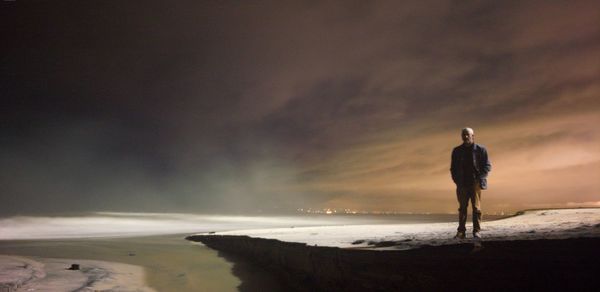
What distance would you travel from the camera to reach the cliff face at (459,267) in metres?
5.27

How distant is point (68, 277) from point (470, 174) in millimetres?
12168

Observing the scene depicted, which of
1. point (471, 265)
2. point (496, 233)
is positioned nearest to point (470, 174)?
point (496, 233)

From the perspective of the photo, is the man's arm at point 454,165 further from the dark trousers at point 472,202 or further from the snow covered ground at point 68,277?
the snow covered ground at point 68,277

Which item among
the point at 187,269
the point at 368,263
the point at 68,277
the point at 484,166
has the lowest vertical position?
the point at 187,269

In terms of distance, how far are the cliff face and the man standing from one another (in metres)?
1.96

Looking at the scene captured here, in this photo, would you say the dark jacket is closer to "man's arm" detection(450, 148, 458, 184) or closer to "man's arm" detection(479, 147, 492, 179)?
"man's arm" detection(479, 147, 492, 179)

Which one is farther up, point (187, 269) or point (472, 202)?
point (472, 202)

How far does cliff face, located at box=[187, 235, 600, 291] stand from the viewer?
5.27 metres

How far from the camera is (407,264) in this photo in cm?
718

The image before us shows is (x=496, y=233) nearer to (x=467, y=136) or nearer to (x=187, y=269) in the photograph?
(x=467, y=136)

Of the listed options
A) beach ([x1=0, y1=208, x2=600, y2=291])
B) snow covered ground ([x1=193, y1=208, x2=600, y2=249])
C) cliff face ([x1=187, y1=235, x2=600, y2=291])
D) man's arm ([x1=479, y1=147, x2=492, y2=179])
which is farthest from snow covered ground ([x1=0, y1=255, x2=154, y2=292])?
man's arm ([x1=479, y1=147, x2=492, y2=179])

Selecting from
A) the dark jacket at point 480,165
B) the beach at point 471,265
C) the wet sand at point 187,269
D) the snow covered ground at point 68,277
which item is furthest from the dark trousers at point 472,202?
the snow covered ground at point 68,277

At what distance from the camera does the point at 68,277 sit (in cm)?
1251

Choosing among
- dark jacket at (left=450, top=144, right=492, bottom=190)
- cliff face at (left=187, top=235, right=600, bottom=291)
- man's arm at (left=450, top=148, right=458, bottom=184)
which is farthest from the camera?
man's arm at (left=450, top=148, right=458, bottom=184)
